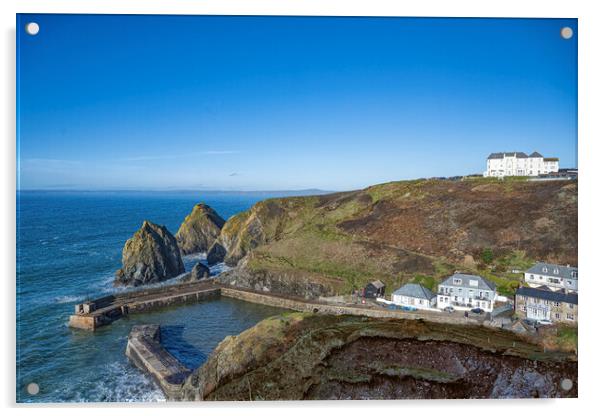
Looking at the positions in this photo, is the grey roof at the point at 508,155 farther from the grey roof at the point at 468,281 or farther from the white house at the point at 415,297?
the white house at the point at 415,297

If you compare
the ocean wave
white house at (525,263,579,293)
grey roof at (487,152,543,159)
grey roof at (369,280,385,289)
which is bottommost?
the ocean wave

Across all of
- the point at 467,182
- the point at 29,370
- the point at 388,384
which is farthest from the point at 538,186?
the point at 29,370

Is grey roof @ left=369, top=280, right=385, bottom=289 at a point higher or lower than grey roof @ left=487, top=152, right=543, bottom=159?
lower

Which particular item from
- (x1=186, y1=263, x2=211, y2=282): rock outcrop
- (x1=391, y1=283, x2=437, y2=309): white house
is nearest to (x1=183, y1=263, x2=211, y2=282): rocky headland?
(x1=186, y1=263, x2=211, y2=282): rock outcrop

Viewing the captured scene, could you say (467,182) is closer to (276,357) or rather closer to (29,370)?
(276,357)

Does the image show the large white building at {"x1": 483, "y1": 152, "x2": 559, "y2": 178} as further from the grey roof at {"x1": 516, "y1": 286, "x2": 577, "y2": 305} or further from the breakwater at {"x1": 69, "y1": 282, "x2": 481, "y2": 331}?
the breakwater at {"x1": 69, "y1": 282, "x2": 481, "y2": 331}

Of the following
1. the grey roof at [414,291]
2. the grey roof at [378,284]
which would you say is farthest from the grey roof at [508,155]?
the grey roof at [378,284]

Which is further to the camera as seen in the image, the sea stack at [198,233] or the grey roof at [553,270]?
the sea stack at [198,233]

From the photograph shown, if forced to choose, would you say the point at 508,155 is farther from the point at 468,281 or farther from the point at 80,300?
the point at 80,300
